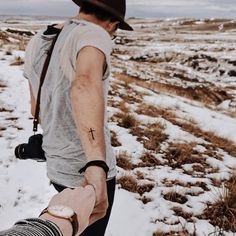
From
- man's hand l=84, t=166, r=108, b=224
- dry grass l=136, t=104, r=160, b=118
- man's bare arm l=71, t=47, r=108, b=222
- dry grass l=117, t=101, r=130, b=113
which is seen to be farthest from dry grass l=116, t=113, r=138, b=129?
man's hand l=84, t=166, r=108, b=224

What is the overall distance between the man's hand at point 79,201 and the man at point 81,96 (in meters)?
0.07

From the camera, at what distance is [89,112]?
1.38 m

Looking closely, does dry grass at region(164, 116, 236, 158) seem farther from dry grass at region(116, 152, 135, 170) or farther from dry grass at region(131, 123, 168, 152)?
dry grass at region(116, 152, 135, 170)

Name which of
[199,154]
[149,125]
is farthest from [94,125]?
[149,125]

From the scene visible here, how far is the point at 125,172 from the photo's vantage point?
203 inches

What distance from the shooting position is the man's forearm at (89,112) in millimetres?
1365

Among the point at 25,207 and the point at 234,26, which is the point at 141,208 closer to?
the point at 25,207

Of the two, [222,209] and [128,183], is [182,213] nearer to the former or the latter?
[222,209]

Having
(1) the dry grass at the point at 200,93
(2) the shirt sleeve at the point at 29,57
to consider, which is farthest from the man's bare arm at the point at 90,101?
(1) the dry grass at the point at 200,93

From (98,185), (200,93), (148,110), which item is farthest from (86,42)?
(200,93)

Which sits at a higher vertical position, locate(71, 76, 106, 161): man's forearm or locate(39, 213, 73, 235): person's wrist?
locate(71, 76, 106, 161): man's forearm

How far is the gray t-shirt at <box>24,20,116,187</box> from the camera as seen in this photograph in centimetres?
153

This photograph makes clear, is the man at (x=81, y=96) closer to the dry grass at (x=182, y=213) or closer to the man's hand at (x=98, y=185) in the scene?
the man's hand at (x=98, y=185)

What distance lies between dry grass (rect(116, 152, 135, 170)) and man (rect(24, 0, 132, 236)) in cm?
341
